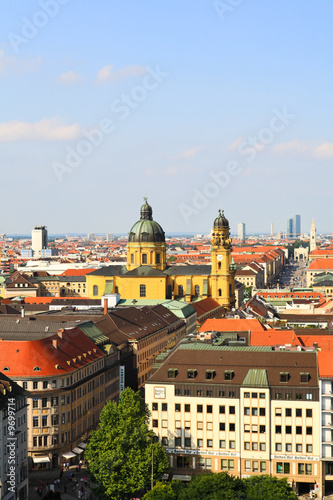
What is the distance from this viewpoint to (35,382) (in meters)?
73.7

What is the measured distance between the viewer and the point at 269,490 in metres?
54.8

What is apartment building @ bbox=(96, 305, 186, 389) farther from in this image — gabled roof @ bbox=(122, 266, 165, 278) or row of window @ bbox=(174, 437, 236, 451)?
row of window @ bbox=(174, 437, 236, 451)

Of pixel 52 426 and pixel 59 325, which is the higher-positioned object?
pixel 59 325

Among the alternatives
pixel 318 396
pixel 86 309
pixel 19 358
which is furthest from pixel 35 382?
pixel 86 309

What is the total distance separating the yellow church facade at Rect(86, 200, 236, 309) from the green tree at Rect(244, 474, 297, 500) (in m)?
102

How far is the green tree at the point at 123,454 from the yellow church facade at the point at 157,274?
3724 inches

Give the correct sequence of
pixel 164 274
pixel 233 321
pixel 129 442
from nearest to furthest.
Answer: pixel 129 442
pixel 233 321
pixel 164 274

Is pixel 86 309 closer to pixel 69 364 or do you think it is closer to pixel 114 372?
pixel 114 372

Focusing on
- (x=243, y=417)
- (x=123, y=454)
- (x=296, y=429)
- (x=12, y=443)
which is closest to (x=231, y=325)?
(x=243, y=417)

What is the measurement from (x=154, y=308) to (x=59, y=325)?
3818 cm

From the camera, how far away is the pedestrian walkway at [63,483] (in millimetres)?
64375

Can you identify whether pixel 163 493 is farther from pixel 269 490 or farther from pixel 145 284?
pixel 145 284

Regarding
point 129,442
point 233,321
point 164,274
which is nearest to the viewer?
point 129,442

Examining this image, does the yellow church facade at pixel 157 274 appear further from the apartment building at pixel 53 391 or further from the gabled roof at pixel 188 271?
the apartment building at pixel 53 391
